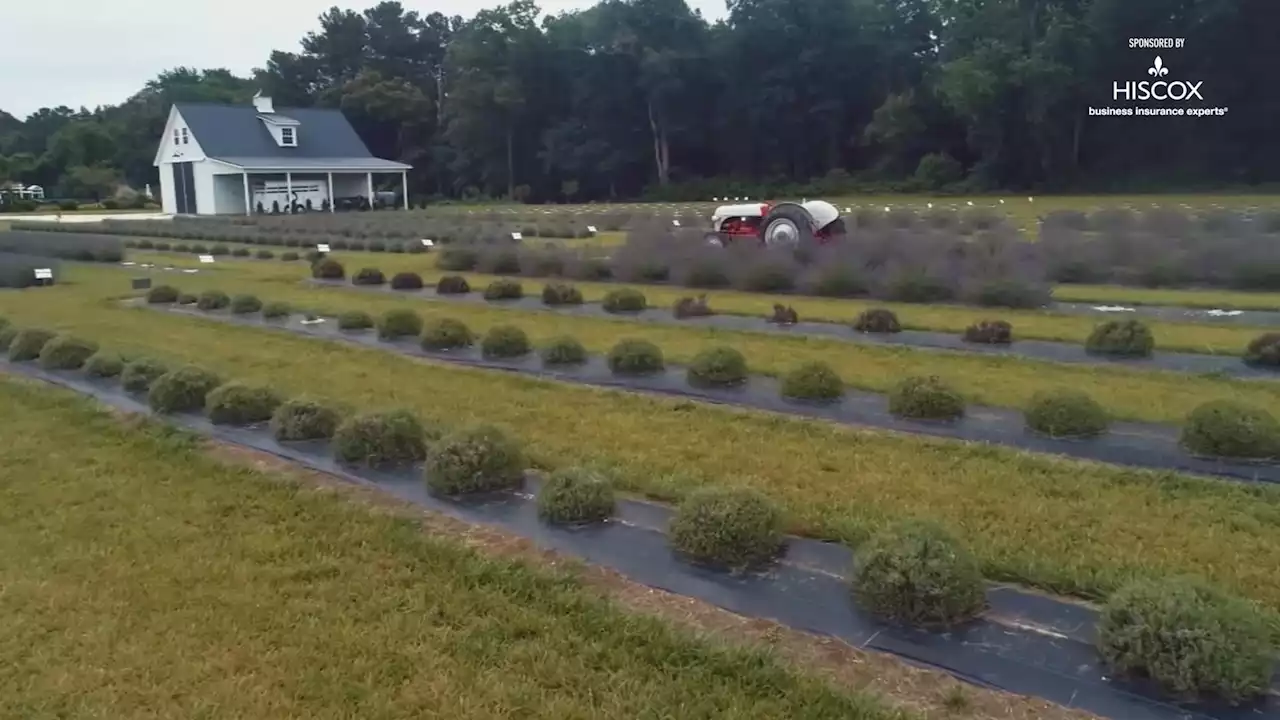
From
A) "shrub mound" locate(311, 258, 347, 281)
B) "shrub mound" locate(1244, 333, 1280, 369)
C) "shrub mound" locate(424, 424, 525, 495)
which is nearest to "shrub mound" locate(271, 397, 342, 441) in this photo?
"shrub mound" locate(424, 424, 525, 495)

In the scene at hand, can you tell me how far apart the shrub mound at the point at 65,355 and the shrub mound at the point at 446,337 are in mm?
2577

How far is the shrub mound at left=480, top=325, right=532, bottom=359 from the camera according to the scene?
805 cm

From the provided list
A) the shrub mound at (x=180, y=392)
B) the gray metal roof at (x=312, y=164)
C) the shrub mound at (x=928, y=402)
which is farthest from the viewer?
the gray metal roof at (x=312, y=164)

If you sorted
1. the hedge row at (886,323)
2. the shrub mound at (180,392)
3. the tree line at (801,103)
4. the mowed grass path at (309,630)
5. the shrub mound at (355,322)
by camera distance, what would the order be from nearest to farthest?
the mowed grass path at (309,630) → the shrub mound at (180,392) → the hedge row at (886,323) → the shrub mound at (355,322) → the tree line at (801,103)

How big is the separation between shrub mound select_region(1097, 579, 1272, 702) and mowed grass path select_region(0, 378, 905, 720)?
758 mm

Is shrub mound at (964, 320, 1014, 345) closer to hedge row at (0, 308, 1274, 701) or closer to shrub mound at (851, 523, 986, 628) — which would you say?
hedge row at (0, 308, 1274, 701)

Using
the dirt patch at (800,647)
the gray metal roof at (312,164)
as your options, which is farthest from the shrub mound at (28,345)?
the gray metal roof at (312,164)

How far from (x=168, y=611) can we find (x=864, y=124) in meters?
45.1

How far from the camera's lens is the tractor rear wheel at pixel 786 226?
13.6 metres

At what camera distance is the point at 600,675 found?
2.97 meters

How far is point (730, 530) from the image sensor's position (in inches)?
145

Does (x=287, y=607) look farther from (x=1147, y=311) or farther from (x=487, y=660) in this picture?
(x=1147, y=311)

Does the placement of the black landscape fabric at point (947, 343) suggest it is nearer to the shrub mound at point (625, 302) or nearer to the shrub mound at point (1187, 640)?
the shrub mound at point (625, 302)

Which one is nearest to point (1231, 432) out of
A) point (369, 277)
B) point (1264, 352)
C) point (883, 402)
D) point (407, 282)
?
point (883, 402)
